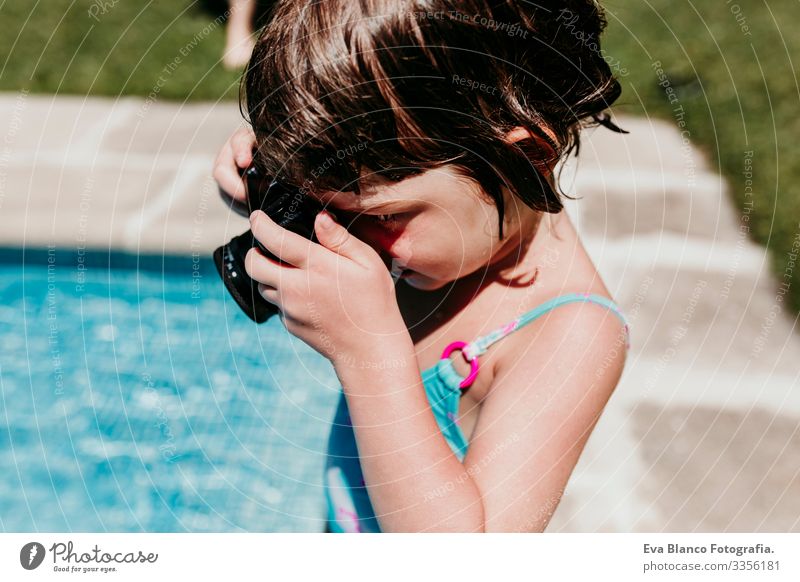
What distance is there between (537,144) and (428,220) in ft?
0.43

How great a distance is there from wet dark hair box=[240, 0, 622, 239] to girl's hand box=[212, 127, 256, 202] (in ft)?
0.42

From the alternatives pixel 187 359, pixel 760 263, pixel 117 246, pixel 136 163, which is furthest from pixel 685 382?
pixel 136 163

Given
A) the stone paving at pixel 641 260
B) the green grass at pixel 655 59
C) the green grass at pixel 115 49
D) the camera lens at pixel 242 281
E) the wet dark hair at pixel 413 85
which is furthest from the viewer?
the green grass at pixel 115 49

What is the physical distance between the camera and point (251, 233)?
31.3 inches

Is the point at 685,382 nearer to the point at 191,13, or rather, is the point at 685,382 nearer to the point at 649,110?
the point at 649,110

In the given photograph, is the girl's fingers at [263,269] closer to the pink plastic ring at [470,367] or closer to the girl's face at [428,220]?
the girl's face at [428,220]

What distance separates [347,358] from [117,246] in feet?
4.51

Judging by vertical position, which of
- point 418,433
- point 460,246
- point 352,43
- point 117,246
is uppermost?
point 352,43

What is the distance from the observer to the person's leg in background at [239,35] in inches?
92.2

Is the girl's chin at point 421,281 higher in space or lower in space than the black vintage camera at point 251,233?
lower

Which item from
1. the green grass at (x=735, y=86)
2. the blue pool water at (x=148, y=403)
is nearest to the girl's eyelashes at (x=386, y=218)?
the blue pool water at (x=148, y=403)

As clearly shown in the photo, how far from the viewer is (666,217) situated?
6.37ft

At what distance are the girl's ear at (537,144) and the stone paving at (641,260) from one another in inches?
28.3

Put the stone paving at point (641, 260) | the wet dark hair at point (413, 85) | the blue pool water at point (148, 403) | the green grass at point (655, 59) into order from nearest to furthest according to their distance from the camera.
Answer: the wet dark hair at point (413, 85) < the stone paving at point (641, 260) < the blue pool water at point (148, 403) < the green grass at point (655, 59)
